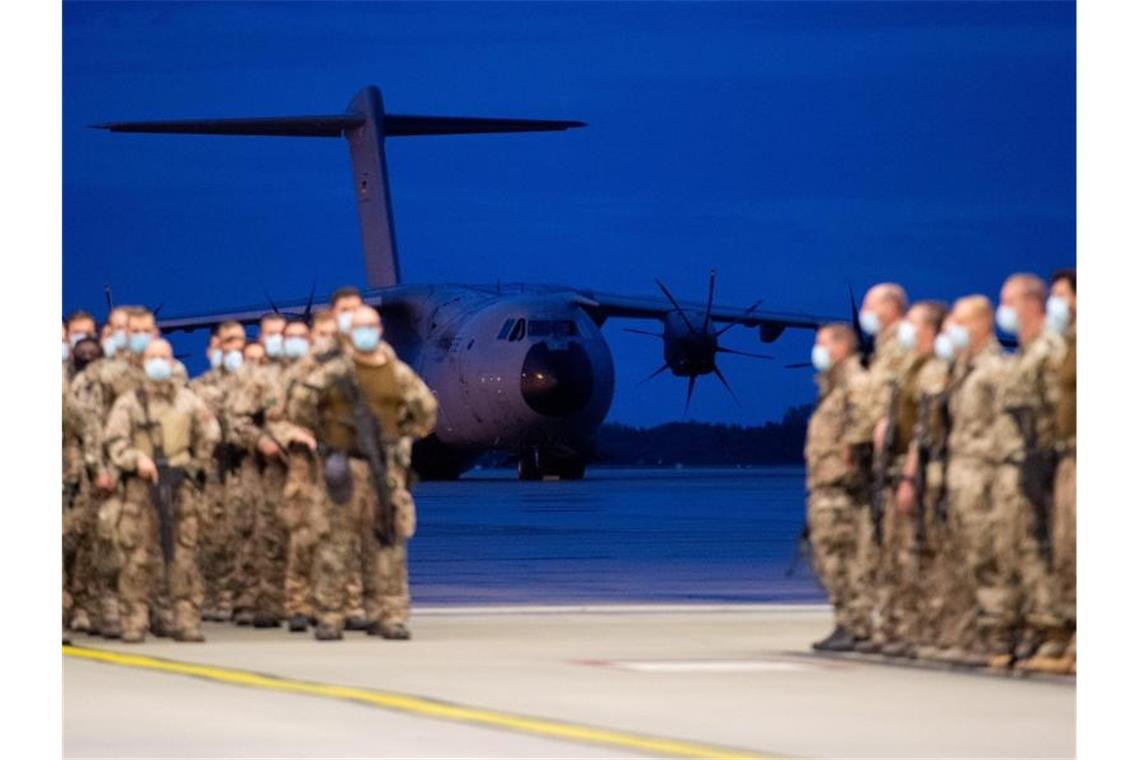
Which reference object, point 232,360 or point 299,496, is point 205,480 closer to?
point 299,496

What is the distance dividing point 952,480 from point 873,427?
0.94m

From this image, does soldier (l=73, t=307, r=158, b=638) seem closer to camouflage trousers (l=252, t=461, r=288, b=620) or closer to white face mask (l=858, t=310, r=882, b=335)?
camouflage trousers (l=252, t=461, r=288, b=620)

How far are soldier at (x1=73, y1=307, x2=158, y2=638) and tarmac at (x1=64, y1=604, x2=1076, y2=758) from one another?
318 millimetres

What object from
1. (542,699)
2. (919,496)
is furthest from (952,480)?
(542,699)

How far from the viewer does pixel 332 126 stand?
49.8 metres

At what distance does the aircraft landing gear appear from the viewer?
46.5 m

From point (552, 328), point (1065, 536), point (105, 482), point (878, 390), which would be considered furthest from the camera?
point (552, 328)

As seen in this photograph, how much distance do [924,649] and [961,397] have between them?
1.17 m

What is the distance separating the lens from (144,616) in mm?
13438

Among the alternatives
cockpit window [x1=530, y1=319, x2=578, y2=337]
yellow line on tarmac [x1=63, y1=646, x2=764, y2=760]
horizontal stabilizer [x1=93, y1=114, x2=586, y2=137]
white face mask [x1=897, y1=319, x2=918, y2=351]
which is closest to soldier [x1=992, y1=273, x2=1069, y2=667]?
white face mask [x1=897, y1=319, x2=918, y2=351]
